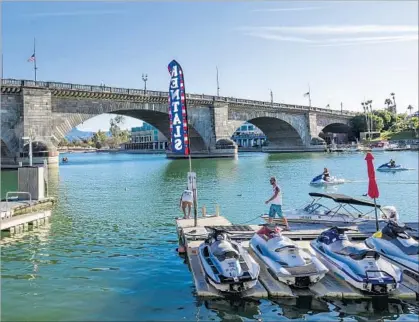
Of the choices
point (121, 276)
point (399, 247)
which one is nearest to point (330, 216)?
point (399, 247)

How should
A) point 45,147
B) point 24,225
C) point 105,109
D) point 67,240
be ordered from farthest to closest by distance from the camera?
point 105,109
point 45,147
point 24,225
point 67,240

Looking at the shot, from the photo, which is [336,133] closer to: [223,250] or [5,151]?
[5,151]

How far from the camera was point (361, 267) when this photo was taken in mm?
10109

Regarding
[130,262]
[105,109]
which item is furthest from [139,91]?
[130,262]

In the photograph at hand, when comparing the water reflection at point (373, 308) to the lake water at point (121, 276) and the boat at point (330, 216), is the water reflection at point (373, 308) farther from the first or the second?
the boat at point (330, 216)

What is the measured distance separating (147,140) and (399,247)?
587ft

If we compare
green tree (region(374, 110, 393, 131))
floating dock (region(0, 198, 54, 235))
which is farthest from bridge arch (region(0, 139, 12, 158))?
green tree (region(374, 110, 393, 131))

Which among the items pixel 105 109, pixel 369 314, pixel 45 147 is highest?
pixel 105 109

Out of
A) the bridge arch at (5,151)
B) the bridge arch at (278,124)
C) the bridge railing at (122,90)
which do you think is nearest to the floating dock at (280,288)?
the bridge arch at (5,151)

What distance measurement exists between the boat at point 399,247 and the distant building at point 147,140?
15774cm

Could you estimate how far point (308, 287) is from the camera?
34.0 ft

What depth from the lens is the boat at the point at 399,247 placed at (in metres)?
11.2

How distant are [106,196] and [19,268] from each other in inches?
724

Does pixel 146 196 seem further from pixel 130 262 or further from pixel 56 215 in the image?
pixel 130 262
